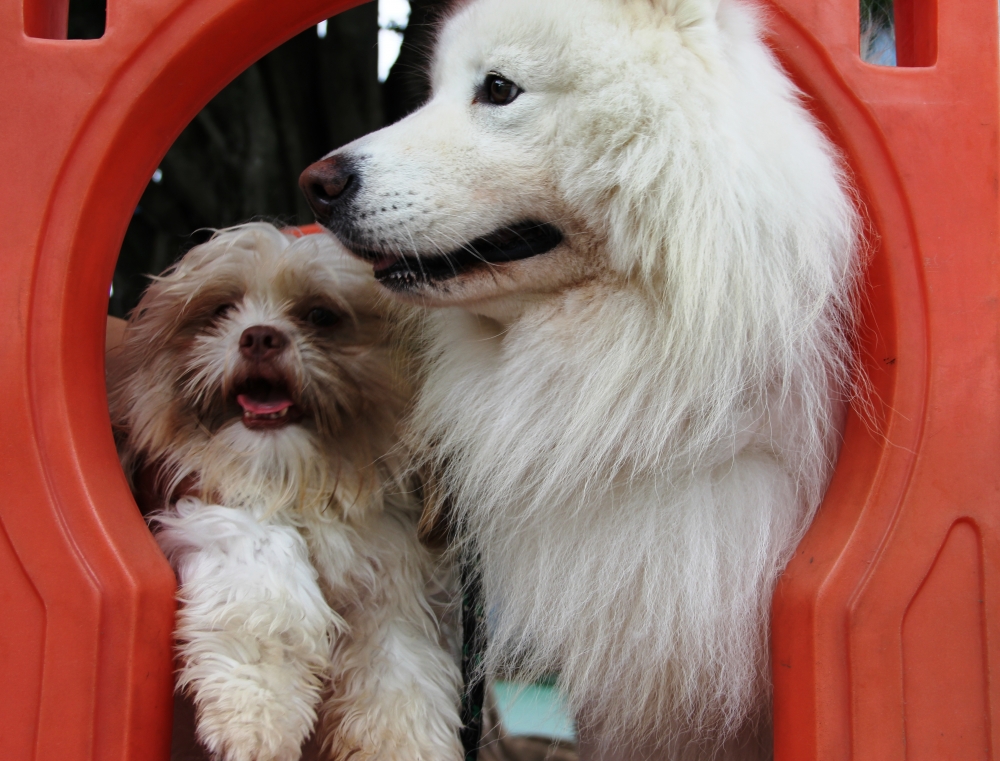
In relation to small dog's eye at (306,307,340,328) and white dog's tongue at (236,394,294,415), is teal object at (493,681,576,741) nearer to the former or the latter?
white dog's tongue at (236,394,294,415)

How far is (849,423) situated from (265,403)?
115cm

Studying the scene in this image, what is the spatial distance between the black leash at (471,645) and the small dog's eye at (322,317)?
59cm

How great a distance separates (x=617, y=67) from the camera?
1.38 meters

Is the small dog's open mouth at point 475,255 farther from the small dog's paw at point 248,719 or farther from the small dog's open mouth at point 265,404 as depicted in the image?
the small dog's paw at point 248,719

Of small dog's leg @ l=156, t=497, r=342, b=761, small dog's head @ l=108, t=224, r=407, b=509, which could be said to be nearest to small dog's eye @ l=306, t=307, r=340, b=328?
small dog's head @ l=108, t=224, r=407, b=509

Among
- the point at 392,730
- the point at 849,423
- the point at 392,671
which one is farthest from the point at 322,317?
the point at 849,423

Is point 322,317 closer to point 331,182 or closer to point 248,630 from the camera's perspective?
point 331,182

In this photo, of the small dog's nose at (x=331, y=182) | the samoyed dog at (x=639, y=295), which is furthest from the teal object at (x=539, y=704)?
the small dog's nose at (x=331, y=182)

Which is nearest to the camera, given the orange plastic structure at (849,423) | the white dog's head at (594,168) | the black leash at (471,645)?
the orange plastic structure at (849,423)

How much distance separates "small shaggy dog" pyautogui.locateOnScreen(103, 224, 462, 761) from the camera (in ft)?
4.70

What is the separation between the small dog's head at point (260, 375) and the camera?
1.64 metres

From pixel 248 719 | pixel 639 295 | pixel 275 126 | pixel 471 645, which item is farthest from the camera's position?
pixel 275 126

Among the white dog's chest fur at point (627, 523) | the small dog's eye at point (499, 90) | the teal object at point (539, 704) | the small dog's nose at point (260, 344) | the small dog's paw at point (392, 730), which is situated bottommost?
the teal object at point (539, 704)

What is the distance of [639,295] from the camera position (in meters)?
1.45
